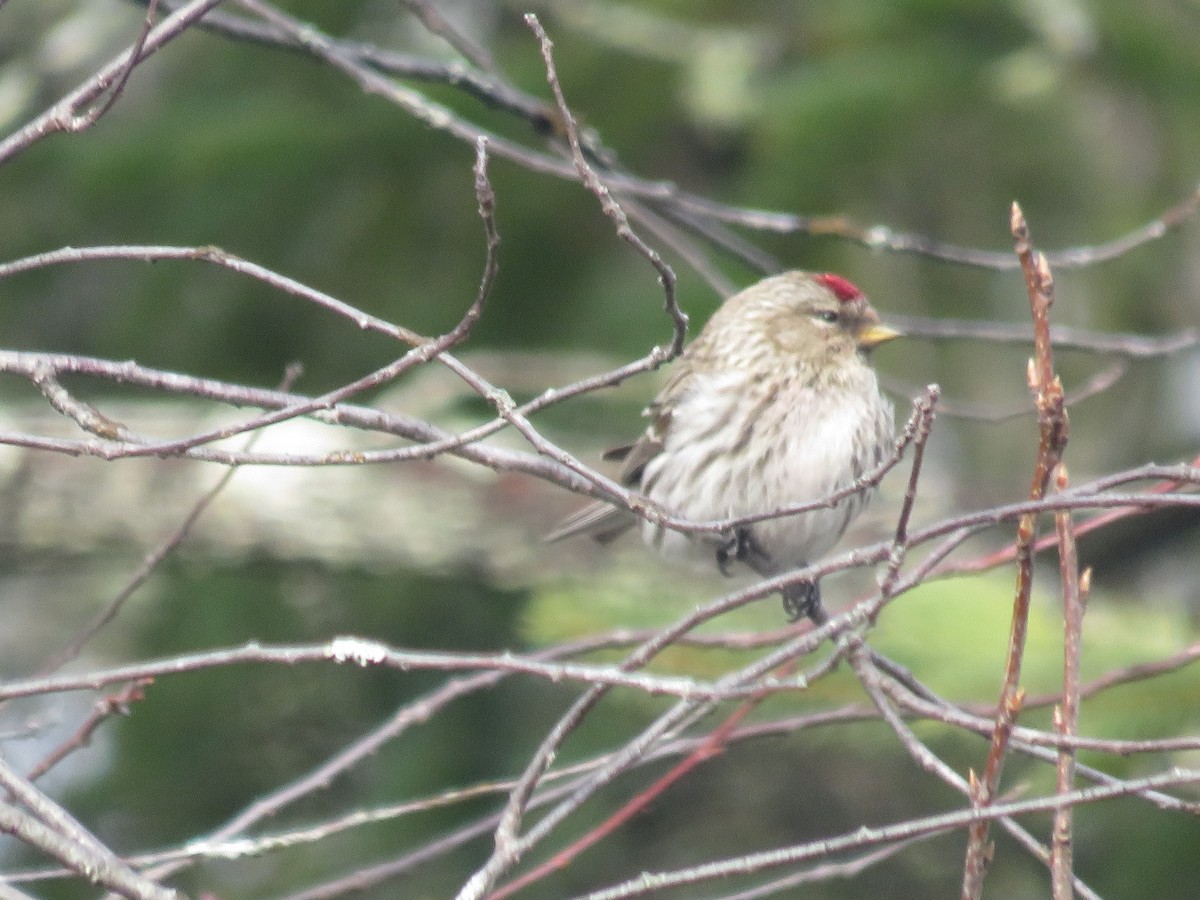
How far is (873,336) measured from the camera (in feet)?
14.1

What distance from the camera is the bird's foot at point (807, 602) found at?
11.5 feet

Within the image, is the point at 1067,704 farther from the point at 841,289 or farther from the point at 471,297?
the point at 471,297

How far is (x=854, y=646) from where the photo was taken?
2359 mm

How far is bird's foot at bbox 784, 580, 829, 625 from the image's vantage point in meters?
3.50

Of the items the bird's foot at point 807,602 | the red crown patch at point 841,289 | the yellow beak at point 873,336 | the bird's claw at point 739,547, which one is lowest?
the bird's foot at point 807,602

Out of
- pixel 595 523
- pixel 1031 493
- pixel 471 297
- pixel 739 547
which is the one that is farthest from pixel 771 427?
pixel 1031 493

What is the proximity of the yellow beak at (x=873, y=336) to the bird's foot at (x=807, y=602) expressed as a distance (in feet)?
2.09

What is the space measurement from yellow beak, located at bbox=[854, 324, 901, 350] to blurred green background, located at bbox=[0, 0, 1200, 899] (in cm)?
86

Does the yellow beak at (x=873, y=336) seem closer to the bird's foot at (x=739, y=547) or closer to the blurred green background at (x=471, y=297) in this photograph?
the bird's foot at (x=739, y=547)

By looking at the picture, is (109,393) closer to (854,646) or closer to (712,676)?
(712,676)

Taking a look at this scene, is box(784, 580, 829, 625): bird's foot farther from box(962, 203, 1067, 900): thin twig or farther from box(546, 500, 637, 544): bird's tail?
box(962, 203, 1067, 900): thin twig

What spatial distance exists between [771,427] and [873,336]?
1.13ft

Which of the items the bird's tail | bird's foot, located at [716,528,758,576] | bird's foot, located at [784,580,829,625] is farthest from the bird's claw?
the bird's tail

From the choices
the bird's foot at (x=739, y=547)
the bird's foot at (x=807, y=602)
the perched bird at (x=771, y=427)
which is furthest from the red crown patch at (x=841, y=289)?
the bird's foot at (x=807, y=602)
